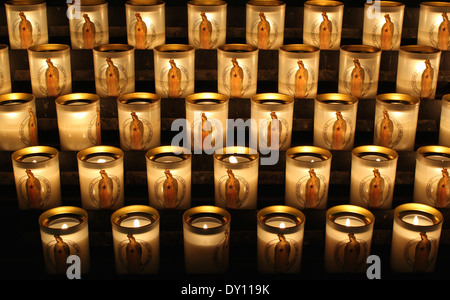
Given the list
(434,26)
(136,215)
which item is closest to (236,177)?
(136,215)

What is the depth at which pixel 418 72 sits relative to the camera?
1.67 meters

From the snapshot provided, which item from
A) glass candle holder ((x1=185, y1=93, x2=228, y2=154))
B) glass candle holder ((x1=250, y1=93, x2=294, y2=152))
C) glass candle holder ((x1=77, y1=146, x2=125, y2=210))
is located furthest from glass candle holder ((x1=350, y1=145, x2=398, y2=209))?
glass candle holder ((x1=77, y1=146, x2=125, y2=210))

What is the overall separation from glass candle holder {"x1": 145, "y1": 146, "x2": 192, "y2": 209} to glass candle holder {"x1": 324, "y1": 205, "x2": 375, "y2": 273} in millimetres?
341

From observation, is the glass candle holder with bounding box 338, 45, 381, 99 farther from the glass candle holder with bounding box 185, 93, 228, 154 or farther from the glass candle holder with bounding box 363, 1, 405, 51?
the glass candle holder with bounding box 185, 93, 228, 154

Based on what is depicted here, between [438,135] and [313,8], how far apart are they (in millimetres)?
491

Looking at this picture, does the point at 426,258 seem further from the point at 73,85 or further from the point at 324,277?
the point at 73,85

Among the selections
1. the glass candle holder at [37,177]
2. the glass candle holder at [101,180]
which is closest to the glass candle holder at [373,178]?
the glass candle holder at [101,180]

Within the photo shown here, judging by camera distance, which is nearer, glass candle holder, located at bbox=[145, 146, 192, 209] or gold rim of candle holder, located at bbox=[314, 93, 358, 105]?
glass candle holder, located at bbox=[145, 146, 192, 209]

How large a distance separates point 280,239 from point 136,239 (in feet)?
1.01

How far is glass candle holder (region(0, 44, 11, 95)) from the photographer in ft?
5.49

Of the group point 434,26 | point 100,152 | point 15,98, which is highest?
point 434,26

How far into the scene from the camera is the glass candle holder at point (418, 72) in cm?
165

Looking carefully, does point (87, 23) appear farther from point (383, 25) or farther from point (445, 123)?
point (445, 123)
